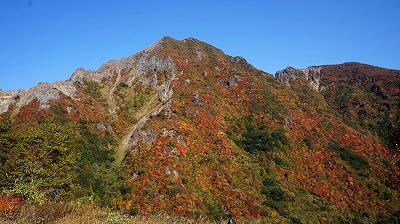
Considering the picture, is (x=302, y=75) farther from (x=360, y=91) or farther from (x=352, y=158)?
(x=352, y=158)

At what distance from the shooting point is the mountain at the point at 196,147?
34.8 meters

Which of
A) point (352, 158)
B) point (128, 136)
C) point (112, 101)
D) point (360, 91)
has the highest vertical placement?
point (360, 91)

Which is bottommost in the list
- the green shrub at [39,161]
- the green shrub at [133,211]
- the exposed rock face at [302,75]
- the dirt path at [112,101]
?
the green shrub at [133,211]

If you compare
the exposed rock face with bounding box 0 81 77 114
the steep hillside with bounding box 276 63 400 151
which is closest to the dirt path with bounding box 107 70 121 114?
→ the exposed rock face with bounding box 0 81 77 114

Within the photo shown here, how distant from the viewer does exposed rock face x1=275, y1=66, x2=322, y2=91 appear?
468 feet

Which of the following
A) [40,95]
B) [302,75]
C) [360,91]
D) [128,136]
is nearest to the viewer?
[128,136]

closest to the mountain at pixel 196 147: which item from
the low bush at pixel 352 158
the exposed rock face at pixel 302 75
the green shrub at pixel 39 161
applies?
the green shrub at pixel 39 161

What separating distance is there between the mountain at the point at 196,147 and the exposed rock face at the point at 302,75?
37.5 metres

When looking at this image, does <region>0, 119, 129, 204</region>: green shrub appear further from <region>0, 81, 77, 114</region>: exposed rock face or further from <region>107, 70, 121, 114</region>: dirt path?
<region>107, 70, 121, 114</region>: dirt path

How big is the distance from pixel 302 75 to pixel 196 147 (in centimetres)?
10444

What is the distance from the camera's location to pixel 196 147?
206 ft

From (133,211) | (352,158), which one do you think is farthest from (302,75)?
(133,211)

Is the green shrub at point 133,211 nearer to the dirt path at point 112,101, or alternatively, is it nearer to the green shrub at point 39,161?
the green shrub at point 39,161

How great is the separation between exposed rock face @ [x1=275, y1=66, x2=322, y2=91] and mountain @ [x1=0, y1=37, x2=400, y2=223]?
123 feet
